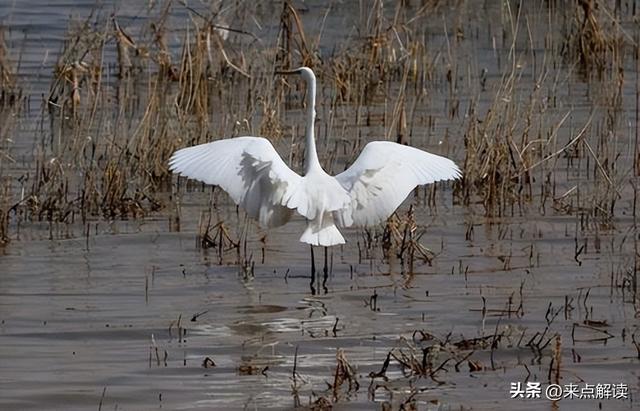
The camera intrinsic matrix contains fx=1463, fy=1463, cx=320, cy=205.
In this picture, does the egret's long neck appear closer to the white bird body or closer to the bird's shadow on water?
the white bird body

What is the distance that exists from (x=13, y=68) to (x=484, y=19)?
577 centimetres

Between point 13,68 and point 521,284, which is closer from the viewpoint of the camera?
point 521,284

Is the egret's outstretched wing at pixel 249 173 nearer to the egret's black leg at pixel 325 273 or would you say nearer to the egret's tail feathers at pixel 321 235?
the egret's tail feathers at pixel 321 235

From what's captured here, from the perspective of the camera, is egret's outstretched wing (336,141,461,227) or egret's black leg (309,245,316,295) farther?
egret's outstretched wing (336,141,461,227)

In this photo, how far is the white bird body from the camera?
24.1ft

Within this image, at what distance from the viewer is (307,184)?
24.4ft

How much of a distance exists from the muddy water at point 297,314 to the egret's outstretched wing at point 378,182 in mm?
333

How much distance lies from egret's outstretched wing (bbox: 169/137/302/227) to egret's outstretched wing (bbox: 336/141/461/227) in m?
0.30

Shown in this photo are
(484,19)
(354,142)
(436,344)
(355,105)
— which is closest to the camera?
(436,344)

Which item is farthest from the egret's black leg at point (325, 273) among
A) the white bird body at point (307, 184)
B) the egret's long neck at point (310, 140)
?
the egret's long neck at point (310, 140)

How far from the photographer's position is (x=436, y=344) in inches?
239

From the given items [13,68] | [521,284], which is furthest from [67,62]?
[521,284]

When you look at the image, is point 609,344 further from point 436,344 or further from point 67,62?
point 67,62

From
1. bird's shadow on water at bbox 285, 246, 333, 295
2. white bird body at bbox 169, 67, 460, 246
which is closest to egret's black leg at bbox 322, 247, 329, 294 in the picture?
bird's shadow on water at bbox 285, 246, 333, 295
